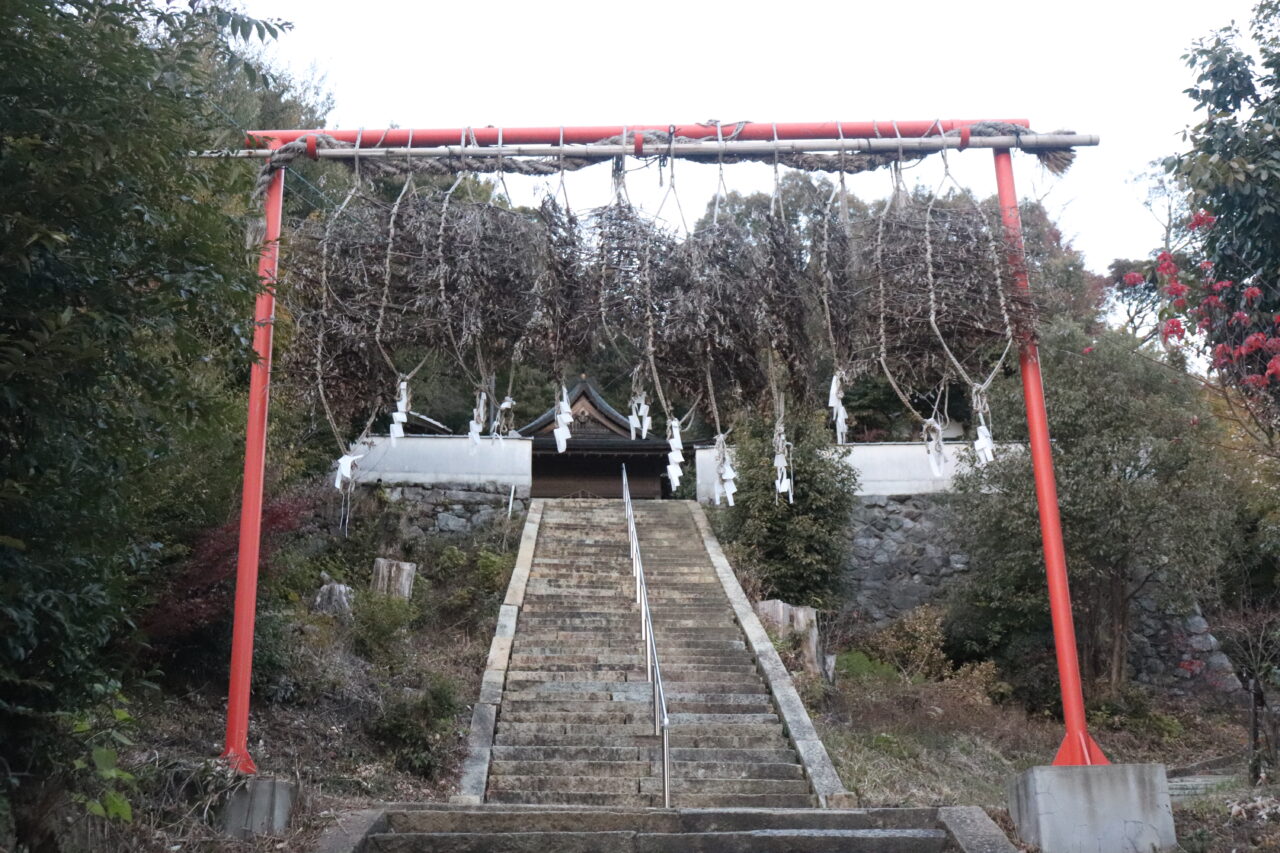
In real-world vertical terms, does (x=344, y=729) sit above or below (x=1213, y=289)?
below

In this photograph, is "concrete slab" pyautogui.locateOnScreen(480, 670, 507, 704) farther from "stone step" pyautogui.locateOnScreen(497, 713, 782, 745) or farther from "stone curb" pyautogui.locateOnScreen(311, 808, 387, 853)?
"stone curb" pyautogui.locateOnScreen(311, 808, 387, 853)

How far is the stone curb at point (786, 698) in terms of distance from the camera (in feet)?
24.6

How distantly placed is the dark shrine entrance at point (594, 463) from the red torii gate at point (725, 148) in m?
12.2

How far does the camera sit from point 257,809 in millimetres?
5578

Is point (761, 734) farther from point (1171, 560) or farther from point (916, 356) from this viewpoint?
point (1171, 560)

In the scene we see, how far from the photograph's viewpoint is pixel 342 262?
674 cm

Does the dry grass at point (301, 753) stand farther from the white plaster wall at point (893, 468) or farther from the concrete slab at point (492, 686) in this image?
the white plaster wall at point (893, 468)

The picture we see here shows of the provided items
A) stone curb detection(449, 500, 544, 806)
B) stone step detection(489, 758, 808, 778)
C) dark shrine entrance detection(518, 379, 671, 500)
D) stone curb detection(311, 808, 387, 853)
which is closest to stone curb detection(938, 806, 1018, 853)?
stone step detection(489, 758, 808, 778)

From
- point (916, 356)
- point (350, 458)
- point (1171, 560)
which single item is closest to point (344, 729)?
point (350, 458)

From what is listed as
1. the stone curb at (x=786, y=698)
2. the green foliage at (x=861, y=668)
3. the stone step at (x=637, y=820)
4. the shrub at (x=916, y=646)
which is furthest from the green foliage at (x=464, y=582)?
the stone step at (x=637, y=820)

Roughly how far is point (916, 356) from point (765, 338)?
0.98m

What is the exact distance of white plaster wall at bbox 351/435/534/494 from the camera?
16.2 metres

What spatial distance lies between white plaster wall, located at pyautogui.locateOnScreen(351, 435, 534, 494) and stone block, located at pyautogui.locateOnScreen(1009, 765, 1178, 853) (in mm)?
11454

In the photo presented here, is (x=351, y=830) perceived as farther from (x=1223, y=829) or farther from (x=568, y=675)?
(x=1223, y=829)
